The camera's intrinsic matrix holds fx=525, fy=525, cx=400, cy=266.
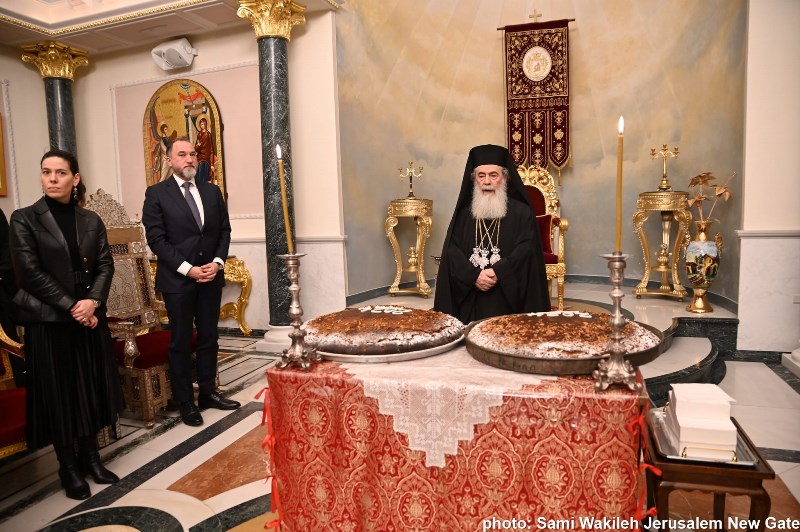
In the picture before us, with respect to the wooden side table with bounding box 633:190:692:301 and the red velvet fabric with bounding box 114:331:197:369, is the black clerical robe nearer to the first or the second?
the red velvet fabric with bounding box 114:331:197:369

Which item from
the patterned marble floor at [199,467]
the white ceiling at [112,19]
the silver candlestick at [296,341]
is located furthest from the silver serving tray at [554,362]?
the white ceiling at [112,19]

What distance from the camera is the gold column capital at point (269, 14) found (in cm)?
581

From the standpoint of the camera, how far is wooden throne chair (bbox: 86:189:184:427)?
13.4ft

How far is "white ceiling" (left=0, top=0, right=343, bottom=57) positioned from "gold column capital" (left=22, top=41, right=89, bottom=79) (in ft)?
0.40

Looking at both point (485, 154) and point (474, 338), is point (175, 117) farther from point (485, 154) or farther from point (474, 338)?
point (474, 338)

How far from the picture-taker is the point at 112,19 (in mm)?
6488

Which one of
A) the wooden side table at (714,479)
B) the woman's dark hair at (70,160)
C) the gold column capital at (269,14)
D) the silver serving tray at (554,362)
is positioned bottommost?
the wooden side table at (714,479)

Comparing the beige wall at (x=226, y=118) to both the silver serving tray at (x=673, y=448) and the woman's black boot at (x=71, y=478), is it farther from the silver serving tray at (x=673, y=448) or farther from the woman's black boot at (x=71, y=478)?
the silver serving tray at (x=673, y=448)

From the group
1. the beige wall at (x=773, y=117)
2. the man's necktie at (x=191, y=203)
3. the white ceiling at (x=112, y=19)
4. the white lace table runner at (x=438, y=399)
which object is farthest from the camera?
the white ceiling at (x=112, y=19)

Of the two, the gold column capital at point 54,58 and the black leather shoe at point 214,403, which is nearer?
the black leather shoe at point 214,403

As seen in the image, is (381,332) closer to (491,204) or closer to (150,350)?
(491,204)

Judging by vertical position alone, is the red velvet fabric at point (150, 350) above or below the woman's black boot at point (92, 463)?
above

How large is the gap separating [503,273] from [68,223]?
8.76ft

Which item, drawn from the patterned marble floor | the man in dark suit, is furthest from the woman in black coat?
the man in dark suit
